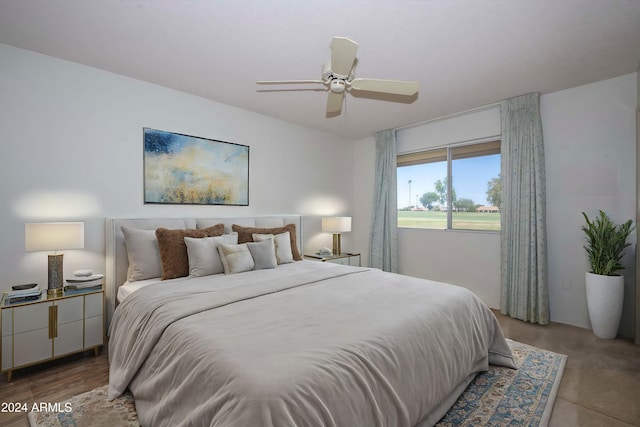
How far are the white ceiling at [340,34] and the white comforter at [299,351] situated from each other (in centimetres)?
192

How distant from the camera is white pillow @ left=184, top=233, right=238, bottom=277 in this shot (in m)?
2.72

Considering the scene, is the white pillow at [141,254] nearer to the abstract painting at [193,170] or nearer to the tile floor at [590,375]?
the abstract painting at [193,170]

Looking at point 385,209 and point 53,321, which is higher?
point 385,209

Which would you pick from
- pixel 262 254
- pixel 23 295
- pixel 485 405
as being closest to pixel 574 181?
pixel 485 405

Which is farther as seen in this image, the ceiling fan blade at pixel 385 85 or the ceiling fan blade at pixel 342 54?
the ceiling fan blade at pixel 385 85

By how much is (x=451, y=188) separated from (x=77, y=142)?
4.46 meters

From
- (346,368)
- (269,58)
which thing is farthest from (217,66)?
(346,368)

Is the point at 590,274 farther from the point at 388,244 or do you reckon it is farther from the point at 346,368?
the point at 346,368

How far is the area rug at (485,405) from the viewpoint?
1733 millimetres

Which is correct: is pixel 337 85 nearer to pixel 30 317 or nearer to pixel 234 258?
pixel 234 258

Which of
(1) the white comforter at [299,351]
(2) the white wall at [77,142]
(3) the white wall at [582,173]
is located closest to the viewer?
(1) the white comforter at [299,351]

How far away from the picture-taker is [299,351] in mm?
1307

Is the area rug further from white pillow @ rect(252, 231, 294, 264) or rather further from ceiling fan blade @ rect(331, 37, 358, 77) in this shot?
ceiling fan blade @ rect(331, 37, 358, 77)

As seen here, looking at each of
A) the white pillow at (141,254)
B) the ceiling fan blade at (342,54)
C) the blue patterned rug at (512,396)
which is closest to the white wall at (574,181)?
the blue patterned rug at (512,396)
